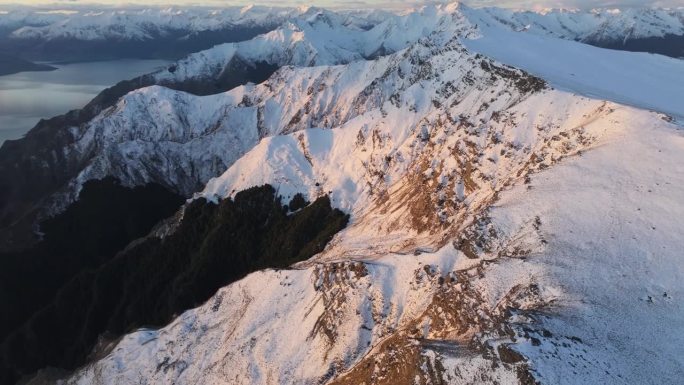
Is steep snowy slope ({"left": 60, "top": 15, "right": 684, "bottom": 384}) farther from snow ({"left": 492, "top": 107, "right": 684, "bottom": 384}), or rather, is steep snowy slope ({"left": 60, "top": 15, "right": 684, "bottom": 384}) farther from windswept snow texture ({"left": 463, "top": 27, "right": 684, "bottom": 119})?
windswept snow texture ({"left": 463, "top": 27, "right": 684, "bottom": 119})

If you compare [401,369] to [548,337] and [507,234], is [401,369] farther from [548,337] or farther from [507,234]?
[507,234]

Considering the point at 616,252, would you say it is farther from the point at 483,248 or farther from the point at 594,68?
the point at 594,68

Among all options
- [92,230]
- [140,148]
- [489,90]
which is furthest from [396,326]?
[140,148]

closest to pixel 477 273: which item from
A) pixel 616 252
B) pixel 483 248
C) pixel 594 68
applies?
pixel 483 248

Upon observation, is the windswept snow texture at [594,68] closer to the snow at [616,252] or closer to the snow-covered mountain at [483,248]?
the snow-covered mountain at [483,248]

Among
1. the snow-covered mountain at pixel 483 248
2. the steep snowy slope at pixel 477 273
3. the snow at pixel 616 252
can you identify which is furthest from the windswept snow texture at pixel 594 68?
the snow at pixel 616 252
